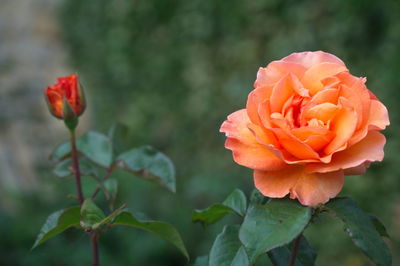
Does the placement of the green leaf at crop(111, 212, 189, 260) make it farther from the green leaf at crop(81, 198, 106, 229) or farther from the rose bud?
the rose bud

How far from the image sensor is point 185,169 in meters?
3.41

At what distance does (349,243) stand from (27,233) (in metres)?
1.30

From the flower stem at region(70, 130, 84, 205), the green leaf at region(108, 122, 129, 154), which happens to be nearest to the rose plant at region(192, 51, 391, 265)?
the flower stem at region(70, 130, 84, 205)

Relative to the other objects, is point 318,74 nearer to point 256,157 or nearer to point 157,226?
point 256,157

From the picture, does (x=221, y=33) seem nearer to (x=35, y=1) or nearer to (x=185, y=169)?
(x=185, y=169)

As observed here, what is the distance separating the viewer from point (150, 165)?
76 cm

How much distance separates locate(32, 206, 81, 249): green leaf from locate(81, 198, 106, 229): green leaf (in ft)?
0.08

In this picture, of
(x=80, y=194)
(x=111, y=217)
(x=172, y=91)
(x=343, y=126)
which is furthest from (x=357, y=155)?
(x=172, y=91)

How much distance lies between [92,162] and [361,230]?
1.48 feet

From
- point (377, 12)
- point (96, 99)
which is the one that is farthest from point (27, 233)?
point (96, 99)

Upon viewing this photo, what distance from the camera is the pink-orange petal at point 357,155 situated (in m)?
0.49

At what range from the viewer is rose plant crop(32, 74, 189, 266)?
61 cm

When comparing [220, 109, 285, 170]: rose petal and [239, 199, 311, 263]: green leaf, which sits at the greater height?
[220, 109, 285, 170]: rose petal

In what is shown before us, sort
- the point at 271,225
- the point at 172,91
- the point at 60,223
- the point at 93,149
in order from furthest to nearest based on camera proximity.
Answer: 1. the point at 172,91
2. the point at 93,149
3. the point at 60,223
4. the point at 271,225
